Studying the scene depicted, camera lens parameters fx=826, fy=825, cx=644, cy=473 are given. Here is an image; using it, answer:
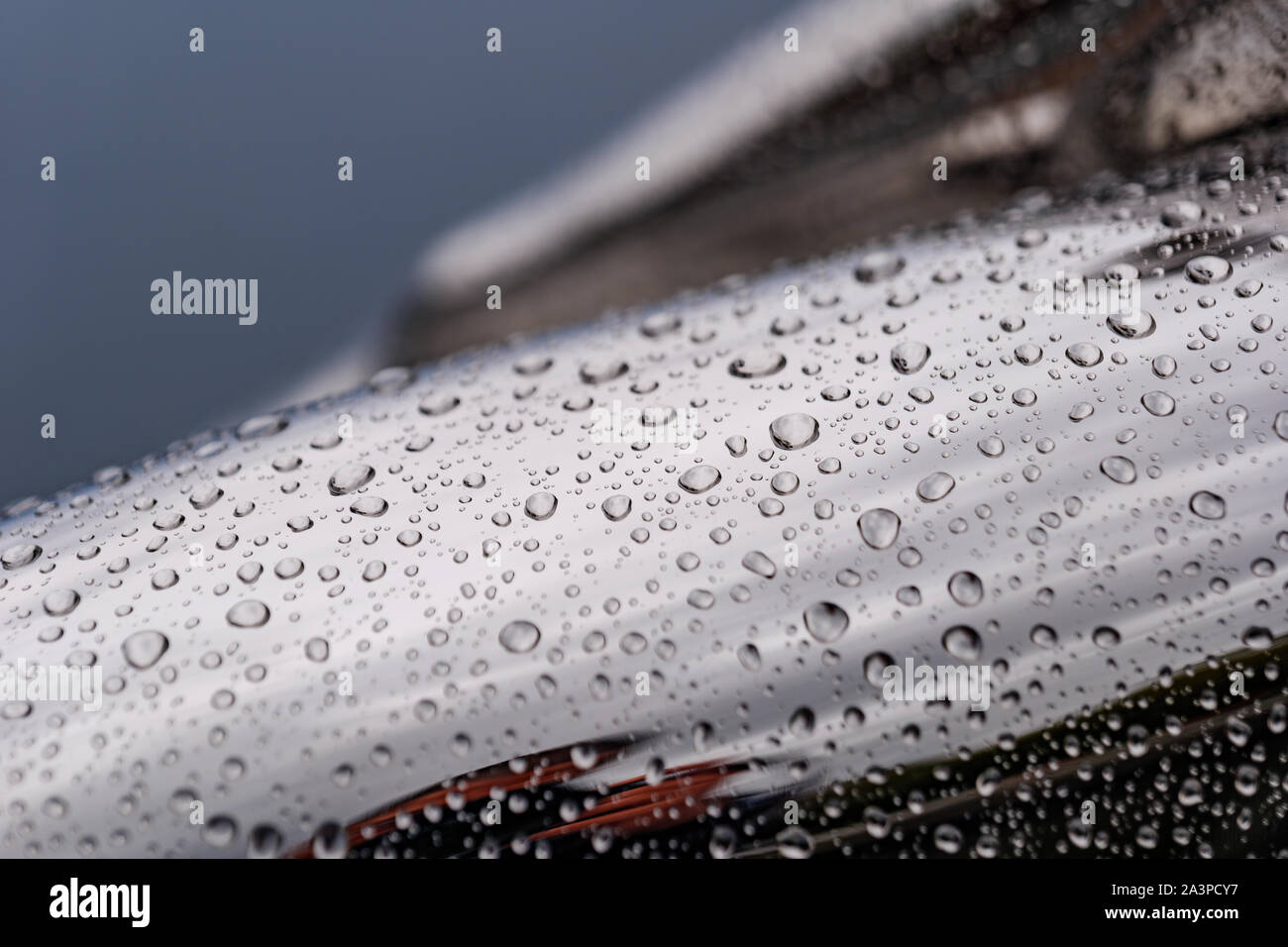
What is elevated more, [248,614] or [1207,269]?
[1207,269]

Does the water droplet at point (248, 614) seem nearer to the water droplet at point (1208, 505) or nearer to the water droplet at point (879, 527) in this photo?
the water droplet at point (879, 527)

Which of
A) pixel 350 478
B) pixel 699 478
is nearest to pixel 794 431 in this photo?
pixel 699 478

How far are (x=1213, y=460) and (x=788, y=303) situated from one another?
194 millimetres

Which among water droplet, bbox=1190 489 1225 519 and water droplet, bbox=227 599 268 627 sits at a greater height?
water droplet, bbox=1190 489 1225 519

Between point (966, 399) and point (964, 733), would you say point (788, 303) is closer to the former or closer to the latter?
point (966, 399)

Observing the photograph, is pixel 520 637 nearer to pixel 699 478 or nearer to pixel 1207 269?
pixel 699 478

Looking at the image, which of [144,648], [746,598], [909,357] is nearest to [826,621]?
[746,598]

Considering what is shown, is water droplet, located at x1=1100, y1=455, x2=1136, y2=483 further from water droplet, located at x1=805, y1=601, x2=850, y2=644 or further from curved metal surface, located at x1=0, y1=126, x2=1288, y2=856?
water droplet, located at x1=805, y1=601, x2=850, y2=644

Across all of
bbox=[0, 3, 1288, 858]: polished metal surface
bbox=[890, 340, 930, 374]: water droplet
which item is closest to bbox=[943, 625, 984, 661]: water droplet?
bbox=[0, 3, 1288, 858]: polished metal surface

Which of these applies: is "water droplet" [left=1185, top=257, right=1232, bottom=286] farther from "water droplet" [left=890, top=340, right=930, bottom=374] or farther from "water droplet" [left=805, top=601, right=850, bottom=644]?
"water droplet" [left=805, top=601, right=850, bottom=644]

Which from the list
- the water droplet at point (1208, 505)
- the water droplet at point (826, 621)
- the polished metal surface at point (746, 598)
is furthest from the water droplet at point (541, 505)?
the water droplet at point (1208, 505)

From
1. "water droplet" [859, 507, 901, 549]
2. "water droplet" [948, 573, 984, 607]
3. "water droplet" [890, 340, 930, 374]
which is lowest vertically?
"water droplet" [948, 573, 984, 607]
